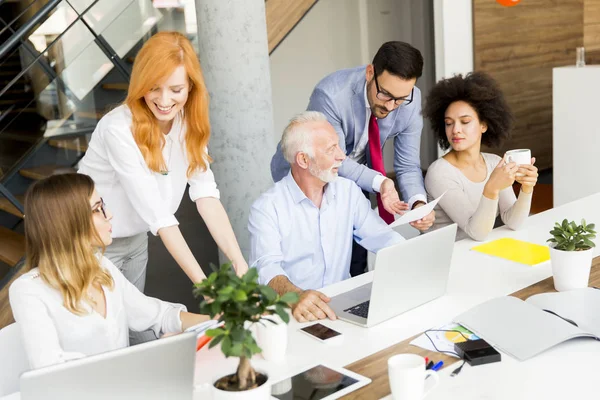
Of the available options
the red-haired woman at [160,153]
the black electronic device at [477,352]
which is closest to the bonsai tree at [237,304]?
the black electronic device at [477,352]

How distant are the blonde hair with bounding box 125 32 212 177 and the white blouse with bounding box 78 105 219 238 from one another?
3 cm

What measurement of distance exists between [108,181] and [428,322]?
1201mm

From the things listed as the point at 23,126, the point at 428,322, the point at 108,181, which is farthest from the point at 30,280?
the point at 23,126

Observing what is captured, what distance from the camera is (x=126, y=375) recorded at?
4.35ft

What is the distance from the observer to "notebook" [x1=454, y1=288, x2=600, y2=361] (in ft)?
5.72

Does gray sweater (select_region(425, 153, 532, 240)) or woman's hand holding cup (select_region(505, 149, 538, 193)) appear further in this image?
gray sweater (select_region(425, 153, 532, 240))

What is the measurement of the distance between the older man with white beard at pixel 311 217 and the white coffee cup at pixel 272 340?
0.69m

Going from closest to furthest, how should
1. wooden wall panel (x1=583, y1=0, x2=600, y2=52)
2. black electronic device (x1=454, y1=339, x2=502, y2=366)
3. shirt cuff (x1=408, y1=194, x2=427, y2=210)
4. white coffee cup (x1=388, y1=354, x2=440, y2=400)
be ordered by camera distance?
white coffee cup (x1=388, y1=354, x2=440, y2=400) → black electronic device (x1=454, y1=339, x2=502, y2=366) → shirt cuff (x1=408, y1=194, x2=427, y2=210) → wooden wall panel (x1=583, y1=0, x2=600, y2=52)

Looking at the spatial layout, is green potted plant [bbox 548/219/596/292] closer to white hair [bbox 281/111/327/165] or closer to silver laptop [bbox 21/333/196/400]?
white hair [bbox 281/111/327/165]

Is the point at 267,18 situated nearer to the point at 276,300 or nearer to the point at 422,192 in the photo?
the point at 422,192

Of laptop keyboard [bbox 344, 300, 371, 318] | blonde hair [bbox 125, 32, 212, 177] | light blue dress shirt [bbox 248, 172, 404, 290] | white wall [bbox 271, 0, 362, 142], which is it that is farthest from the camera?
white wall [bbox 271, 0, 362, 142]

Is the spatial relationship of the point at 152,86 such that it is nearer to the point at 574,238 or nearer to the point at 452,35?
the point at 574,238

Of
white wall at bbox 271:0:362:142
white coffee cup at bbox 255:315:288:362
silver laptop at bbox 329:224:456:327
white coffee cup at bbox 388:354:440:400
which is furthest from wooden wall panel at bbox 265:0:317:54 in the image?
white coffee cup at bbox 388:354:440:400

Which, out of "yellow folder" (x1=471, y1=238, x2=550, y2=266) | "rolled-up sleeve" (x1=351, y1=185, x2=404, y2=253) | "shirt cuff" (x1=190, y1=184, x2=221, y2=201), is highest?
"shirt cuff" (x1=190, y1=184, x2=221, y2=201)
